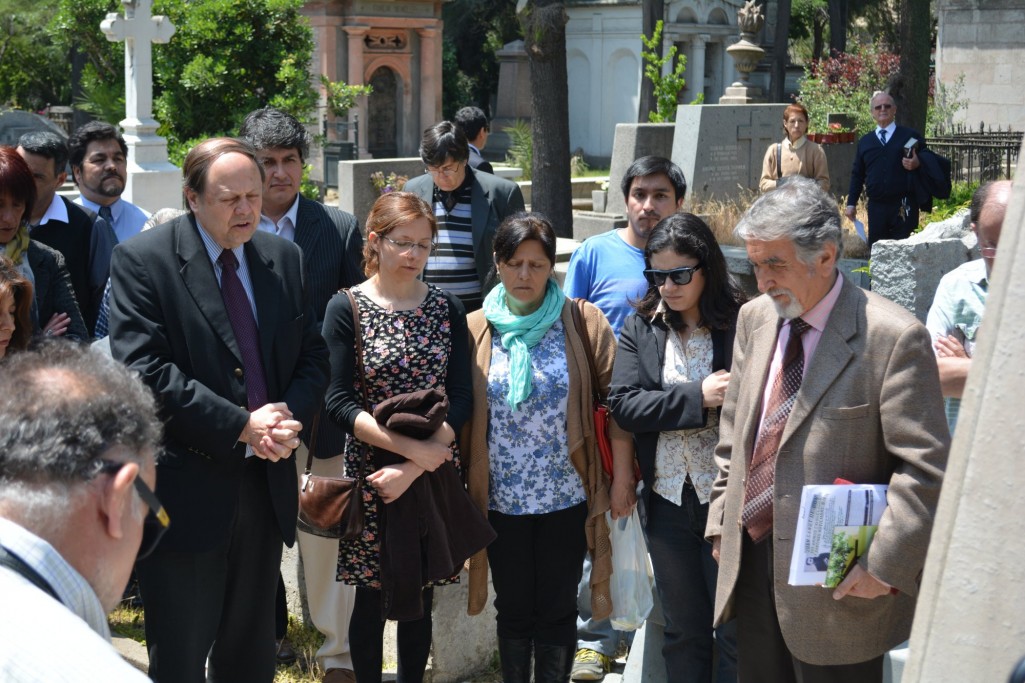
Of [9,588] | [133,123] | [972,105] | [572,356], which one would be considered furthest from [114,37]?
[972,105]

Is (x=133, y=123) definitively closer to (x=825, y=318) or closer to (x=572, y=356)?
(x=572, y=356)

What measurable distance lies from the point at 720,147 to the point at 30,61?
2189 centimetres

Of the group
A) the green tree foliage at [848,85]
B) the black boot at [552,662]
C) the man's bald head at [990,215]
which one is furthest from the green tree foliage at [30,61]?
the man's bald head at [990,215]

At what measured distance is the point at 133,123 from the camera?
42.2 feet

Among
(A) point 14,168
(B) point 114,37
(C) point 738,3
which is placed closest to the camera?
(A) point 14,168

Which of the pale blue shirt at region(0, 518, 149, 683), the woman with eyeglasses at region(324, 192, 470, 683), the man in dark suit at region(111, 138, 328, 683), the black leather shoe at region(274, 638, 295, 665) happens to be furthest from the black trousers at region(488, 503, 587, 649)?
the pale blue shirt at region(0, 518, 149, 683)

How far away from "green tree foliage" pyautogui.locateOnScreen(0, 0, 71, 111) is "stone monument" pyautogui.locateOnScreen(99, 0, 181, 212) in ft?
53.0

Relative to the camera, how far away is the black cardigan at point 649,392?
12.9 feet

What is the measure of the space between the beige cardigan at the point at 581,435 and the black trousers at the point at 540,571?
0.06 m

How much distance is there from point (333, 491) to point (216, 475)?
1.71ft

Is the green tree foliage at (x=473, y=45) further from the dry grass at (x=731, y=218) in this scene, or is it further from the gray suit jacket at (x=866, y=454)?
the gray suit jacket at (x=866, y=454)

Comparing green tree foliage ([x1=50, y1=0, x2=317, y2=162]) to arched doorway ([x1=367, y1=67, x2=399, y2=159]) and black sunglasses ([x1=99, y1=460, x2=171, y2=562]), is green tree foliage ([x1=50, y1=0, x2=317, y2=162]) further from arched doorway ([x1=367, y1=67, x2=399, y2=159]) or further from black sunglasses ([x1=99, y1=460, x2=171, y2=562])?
arched doorway ([x1=367, y1=67, x2=399, y2=159])

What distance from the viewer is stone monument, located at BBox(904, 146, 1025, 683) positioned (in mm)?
1621

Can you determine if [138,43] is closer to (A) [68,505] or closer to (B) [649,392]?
(B) [649,392]
